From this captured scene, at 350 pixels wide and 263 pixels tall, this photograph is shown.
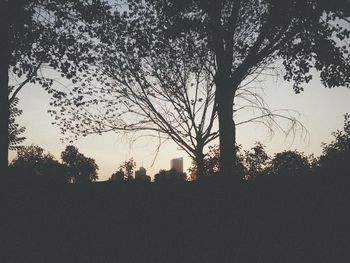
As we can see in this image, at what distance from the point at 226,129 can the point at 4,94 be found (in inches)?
290

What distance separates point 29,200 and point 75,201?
4.18ft

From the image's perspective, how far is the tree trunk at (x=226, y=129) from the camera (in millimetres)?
11729

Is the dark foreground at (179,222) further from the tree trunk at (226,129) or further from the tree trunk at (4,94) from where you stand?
the tree trunk at (226,129)

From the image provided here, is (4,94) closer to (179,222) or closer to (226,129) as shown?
(179,222)

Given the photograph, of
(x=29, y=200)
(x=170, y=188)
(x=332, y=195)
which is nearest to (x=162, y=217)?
(x=170, y=188)

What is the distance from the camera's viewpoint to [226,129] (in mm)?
12273

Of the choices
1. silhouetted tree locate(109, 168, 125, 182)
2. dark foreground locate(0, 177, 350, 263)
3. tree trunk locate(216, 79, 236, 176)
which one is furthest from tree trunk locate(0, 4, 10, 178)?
tree trunk locate(216, 79, 236, 176)

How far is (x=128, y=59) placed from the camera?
67.4 feet

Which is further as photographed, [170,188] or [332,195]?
[170,188]

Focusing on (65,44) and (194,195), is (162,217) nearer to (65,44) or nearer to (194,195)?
(194,195)

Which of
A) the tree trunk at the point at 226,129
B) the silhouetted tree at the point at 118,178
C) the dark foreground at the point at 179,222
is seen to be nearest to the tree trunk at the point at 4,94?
the dark foreground at the point at 179,222

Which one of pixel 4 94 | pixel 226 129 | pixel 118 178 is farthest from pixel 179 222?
pixel 118 178

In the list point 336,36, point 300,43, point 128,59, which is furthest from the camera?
point 128,59

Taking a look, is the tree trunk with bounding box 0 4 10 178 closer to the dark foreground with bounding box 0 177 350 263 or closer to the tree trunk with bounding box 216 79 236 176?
the dark foreground with bounding box 0 177 350 263
